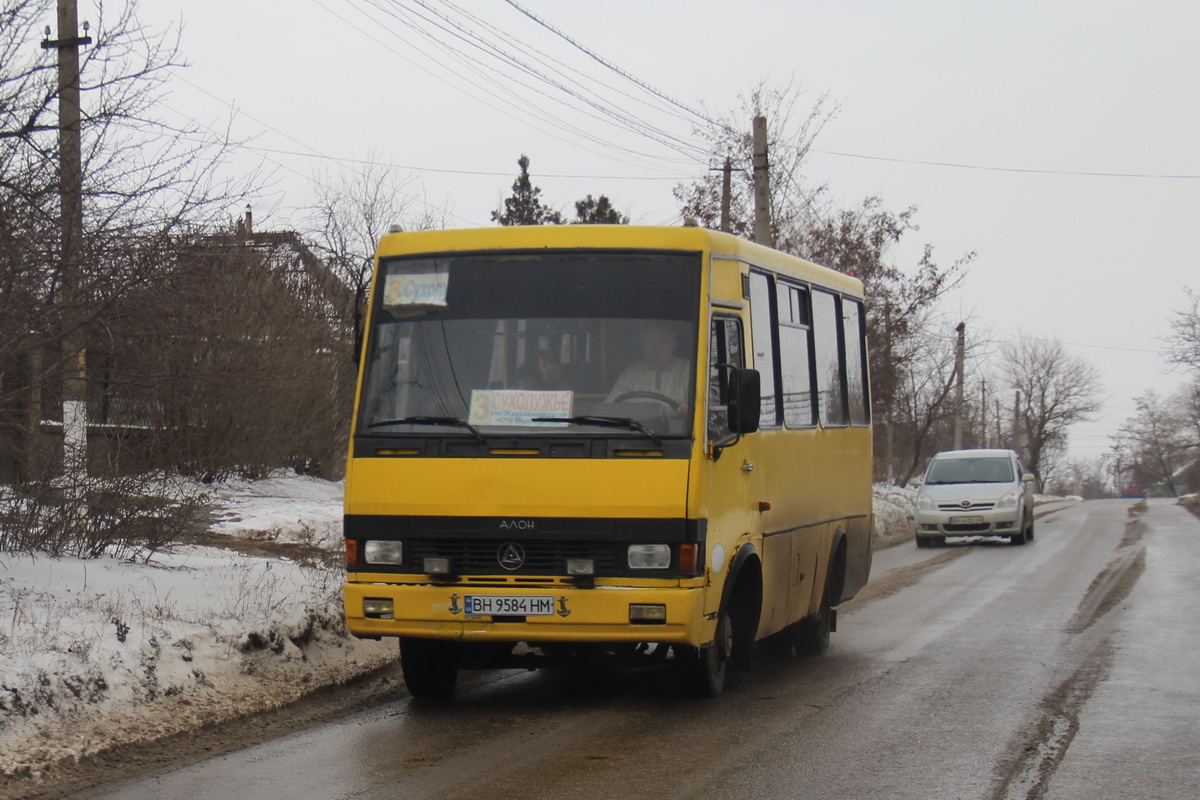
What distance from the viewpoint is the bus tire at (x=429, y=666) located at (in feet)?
27.7

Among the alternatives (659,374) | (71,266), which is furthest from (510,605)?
(71,266)

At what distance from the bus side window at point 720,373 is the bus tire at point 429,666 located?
1989mm

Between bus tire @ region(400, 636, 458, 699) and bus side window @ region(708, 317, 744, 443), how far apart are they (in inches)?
Answer: 78.3

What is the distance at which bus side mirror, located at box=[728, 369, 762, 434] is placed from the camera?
813cm

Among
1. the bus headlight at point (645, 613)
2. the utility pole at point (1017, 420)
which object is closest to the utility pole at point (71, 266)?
the bus headlight at point (645, 613)

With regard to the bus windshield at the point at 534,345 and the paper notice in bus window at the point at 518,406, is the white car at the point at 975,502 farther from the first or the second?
the paper notice in bus window at the point at 518,406

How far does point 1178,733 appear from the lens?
7.61 m

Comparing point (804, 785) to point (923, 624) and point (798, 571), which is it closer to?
point (798, 571)

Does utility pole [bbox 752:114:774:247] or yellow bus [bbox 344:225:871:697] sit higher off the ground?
utility pole [bbox 752:114:774:247]

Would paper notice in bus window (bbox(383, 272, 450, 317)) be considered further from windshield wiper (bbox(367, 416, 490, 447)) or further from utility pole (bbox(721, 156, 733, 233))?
utility pole (bbox(721, 156, 733, 233))

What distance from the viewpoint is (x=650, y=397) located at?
797 centimetres

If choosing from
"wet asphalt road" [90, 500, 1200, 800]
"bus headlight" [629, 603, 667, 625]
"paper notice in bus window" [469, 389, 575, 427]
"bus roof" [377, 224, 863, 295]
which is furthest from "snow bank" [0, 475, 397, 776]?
"bus roof" [377, 224, 863, 295]

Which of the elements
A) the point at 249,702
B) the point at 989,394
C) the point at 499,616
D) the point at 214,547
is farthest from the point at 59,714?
the point at 989,394

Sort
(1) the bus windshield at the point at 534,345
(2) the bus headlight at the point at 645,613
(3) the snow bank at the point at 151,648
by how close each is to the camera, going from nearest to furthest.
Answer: (3) the snow bank at the point at 151,648 → (2) the bus headlight at the point at 645,613 → (1) the bus windshield at the point at 534,345
